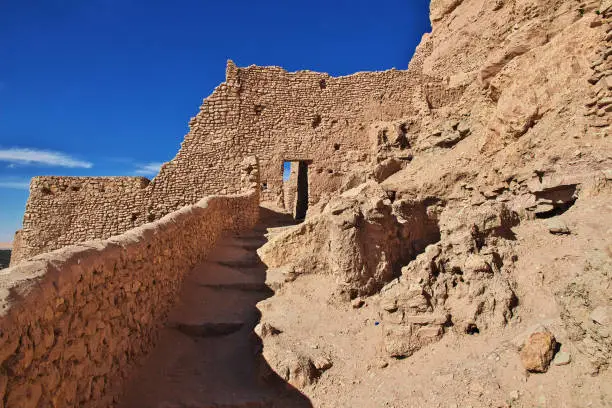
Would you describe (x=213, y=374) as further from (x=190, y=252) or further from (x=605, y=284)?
(x=605, y=284)

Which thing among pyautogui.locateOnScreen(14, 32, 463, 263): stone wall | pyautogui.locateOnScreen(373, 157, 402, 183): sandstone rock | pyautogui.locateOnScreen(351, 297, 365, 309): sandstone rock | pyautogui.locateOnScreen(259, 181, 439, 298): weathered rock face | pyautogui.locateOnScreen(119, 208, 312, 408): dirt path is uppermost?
pyautogui.locateOnScreen(14, 32, 463, 263): stone wall

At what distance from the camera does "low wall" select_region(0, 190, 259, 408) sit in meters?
2.43

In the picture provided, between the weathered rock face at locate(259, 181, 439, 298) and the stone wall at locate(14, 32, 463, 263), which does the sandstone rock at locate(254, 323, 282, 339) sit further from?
the stone wall at locate(14, 32, 463, 263)

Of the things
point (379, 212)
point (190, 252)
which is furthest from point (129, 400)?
point (379, 212)

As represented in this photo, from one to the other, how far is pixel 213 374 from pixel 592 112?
6.49m

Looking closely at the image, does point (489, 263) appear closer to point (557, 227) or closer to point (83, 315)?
point (557, 227)

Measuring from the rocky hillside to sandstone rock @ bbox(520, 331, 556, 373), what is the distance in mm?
13

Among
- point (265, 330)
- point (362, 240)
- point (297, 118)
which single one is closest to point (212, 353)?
point (265, 330)

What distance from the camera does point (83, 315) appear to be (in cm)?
327

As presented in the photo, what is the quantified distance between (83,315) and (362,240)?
3.91 m

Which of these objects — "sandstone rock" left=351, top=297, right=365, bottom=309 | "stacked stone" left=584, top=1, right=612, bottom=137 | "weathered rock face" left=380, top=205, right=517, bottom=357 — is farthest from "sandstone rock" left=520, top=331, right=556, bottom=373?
"stacked stone" left=584, top=1, right=612, bottom=137

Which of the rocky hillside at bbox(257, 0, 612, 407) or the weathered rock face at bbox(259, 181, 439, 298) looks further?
the weathered rock face at bbox(259, 181, 439, 298)

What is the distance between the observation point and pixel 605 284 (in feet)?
11.6

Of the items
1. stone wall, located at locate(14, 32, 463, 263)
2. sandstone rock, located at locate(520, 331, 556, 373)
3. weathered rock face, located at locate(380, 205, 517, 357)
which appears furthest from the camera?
stone wall, located at locate(14, 32, 463, 263)
